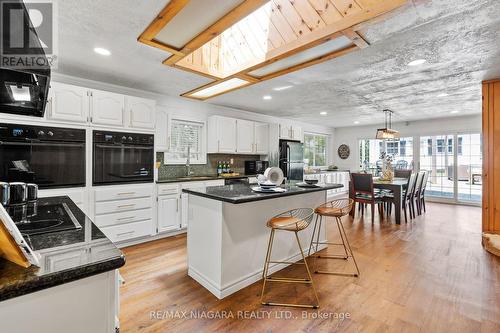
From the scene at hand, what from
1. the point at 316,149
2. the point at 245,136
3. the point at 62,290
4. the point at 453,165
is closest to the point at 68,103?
the point at 62,290

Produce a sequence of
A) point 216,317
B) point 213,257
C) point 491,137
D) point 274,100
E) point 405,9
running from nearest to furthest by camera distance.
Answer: point 405,9
point 216,317
point 213,257
point 491,137
point 274,100

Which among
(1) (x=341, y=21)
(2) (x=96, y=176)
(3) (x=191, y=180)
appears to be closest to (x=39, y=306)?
(1) (x=341, y=21)

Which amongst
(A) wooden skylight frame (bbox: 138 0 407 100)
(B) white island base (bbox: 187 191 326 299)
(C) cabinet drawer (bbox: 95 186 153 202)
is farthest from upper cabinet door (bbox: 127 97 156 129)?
(B) white island base (bbox: 187 191 326 299)

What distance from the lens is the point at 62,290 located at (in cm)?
78

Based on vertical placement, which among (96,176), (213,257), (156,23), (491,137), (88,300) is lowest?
(213,257)

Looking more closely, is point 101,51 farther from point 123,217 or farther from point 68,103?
point 123,217

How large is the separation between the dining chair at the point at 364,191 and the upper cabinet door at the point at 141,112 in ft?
13.2

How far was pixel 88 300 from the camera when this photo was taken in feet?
2.72

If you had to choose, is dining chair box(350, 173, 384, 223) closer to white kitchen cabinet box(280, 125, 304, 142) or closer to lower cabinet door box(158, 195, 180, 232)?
white kitchen cabinet box(280, 125, 304, 142)

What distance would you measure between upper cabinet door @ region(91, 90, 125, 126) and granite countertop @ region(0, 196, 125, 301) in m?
2.58

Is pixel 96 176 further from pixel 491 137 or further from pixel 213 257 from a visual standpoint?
pixel 491 137

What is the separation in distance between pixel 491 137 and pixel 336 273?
3.13 m

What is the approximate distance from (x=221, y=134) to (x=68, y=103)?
2583mm

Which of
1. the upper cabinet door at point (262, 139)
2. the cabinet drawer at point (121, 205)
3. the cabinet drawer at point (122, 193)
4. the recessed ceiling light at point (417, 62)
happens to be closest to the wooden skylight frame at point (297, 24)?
the recessed ceiling light at point (417, 62)
